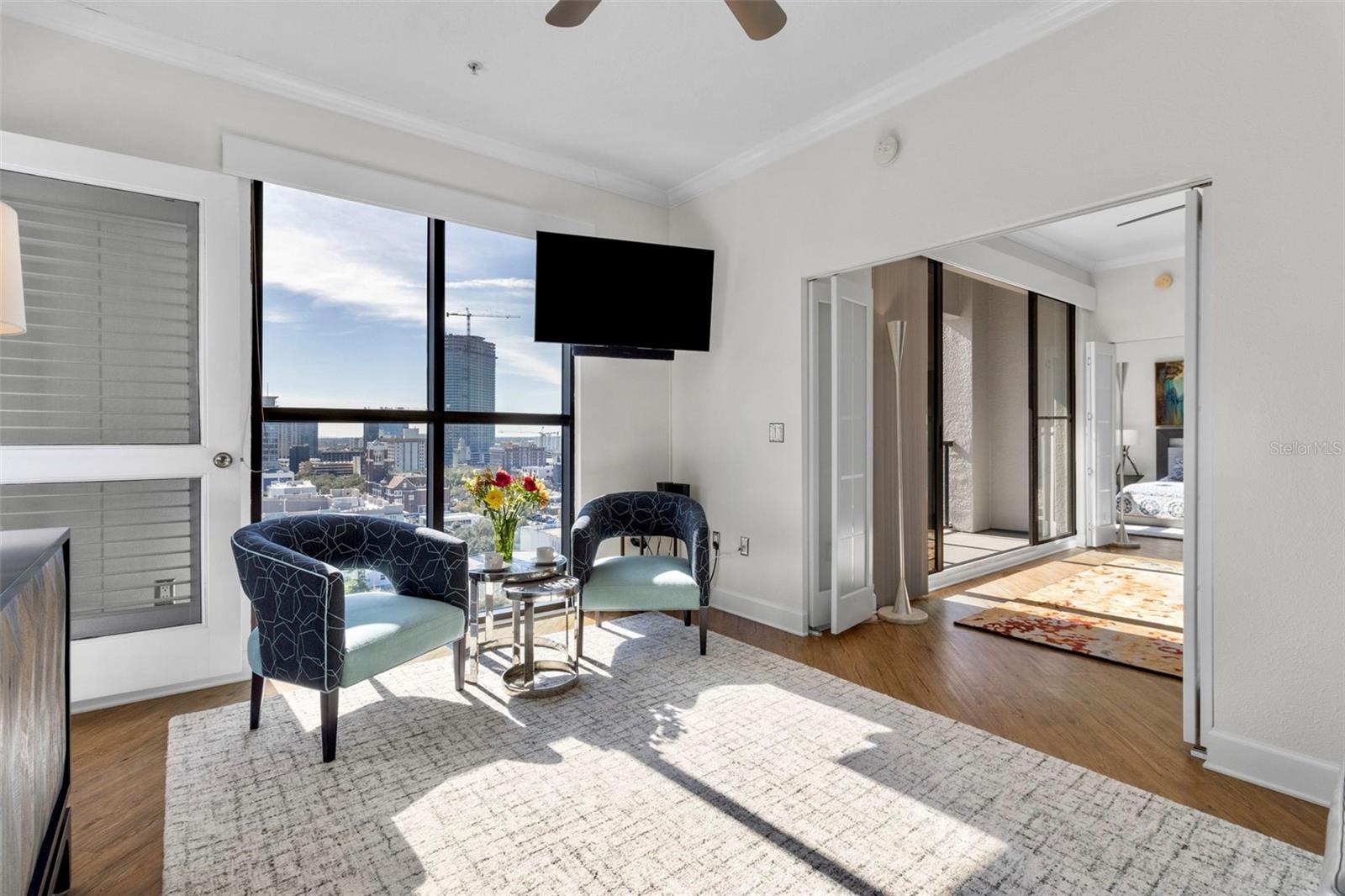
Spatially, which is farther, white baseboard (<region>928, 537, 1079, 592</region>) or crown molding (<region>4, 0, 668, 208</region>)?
white baseboard (<region>928, 537, 1079, 592</region>)

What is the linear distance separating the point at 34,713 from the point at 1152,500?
8216 millimetres

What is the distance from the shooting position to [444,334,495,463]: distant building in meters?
3.69

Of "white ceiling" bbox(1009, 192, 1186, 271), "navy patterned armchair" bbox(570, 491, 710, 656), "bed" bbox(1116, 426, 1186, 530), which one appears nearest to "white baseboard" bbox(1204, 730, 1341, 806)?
"navy patterned armchair" bbox(570, 491, 710, 656)

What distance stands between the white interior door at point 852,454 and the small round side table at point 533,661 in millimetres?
1603

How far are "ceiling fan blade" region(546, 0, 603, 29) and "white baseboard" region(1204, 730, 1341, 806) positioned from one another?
10.2ft

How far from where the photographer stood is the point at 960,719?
8.55ft

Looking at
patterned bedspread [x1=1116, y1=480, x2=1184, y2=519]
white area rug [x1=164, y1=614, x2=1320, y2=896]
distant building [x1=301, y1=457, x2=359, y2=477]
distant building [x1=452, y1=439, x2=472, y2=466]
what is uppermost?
distant building [x1=452, y1=439, x2=472, y2=466]

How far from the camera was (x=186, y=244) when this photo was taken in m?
2.84

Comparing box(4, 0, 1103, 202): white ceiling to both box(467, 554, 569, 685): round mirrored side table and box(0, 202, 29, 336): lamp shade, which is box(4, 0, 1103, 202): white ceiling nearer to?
box(0, 202, 29, 336): lamp shade

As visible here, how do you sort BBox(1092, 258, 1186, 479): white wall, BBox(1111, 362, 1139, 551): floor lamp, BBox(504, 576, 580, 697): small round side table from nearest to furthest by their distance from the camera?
BBox(504, 576, 580, 697): small round side table
BBox(1092, 258, 1186, 479): white wall
BBox(1111, 362, 1139, 551): floor lamp

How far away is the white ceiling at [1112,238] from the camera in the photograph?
4.98m

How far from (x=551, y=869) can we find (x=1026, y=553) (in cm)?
537

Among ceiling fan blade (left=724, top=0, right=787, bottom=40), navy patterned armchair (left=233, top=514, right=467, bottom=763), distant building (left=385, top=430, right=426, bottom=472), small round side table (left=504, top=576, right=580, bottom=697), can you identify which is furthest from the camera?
distant building (left=385, top=430, right=426, bottom=472)

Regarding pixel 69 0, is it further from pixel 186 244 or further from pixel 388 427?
pixel 388 427
